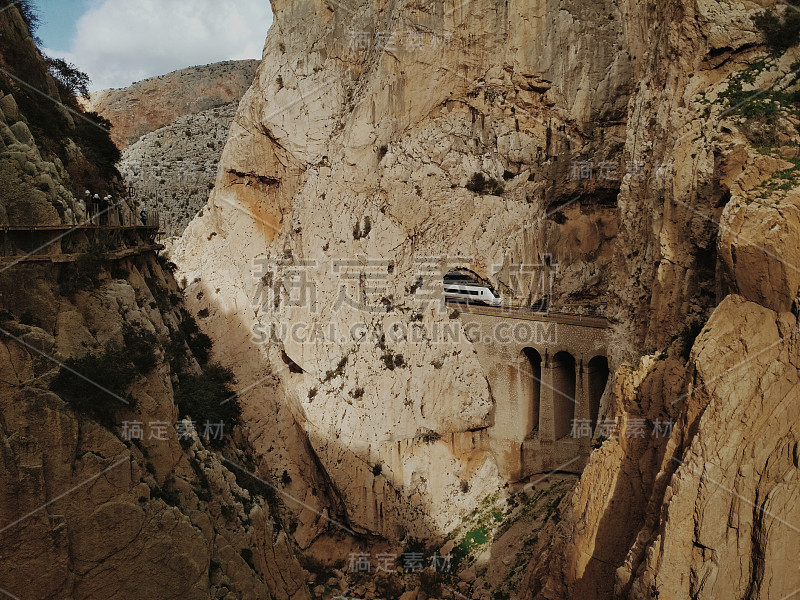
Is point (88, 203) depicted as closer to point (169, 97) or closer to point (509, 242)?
point (509, 242)

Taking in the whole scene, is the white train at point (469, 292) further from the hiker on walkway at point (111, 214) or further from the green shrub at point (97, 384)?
the green shrub at point (97, 384)

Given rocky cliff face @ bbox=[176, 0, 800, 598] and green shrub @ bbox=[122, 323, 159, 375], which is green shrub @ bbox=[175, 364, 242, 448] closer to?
rocky cliff face @ bbox=[176, 0, 800, 598]

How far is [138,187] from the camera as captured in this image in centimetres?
4769

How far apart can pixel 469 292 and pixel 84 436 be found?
62.7ft

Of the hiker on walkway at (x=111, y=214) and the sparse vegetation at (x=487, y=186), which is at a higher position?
the sparse vegetation at (x=487, y=186)

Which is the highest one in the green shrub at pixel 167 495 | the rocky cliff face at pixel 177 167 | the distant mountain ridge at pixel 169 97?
the distant mountain ridge at pixel 169 97

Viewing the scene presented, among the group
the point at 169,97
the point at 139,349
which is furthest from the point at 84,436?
the point at 169,97

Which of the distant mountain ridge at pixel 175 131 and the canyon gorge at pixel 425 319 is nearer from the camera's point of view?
the canyon gorge at pixel 425 319

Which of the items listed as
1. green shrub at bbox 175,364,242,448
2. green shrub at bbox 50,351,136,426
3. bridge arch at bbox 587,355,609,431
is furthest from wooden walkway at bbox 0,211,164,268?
bridge arch at bbox 587,355,609,431

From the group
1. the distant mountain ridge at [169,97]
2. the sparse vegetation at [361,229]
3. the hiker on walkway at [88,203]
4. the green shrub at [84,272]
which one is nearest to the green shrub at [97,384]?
the green shrub at [84,272]

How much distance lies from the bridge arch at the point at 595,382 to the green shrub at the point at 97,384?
17252mm

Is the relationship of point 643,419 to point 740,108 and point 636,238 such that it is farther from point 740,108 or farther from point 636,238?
point 740,108

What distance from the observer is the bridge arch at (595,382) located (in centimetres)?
2716

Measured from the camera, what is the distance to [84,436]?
577 inches
